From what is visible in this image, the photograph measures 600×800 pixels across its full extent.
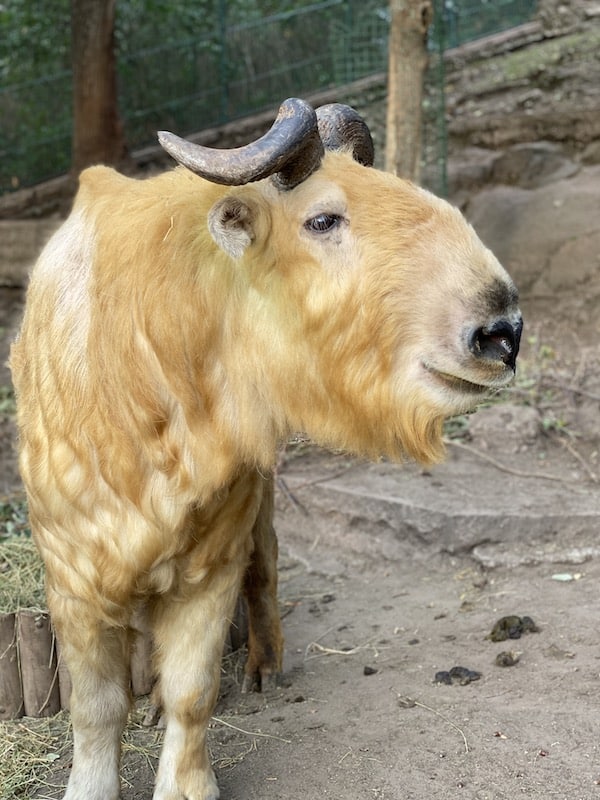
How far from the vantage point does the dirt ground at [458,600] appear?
3631 mm

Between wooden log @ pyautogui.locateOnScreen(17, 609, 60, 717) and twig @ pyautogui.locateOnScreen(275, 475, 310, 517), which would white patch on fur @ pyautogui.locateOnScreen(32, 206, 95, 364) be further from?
twig @ pyautogui.locateOnScreen(275, 475, 310, 517)

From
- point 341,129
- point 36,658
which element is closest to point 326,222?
point 341,129

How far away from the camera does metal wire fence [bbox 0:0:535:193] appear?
11961 mm

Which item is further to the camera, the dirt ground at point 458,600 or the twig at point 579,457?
the twig at point 579,457

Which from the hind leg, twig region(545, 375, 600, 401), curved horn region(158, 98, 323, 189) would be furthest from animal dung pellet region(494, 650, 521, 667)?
twig region(545, 375, 600, 401)

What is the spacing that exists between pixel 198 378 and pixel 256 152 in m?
0.72

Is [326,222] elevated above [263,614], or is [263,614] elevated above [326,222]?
[326,222]

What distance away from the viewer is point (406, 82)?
7.57 meters

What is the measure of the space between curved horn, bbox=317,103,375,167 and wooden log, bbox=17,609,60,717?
89.6 inches

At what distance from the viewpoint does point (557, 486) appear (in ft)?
19.5

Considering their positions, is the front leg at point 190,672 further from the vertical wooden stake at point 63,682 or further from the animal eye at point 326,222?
the animal eye at point 326,222

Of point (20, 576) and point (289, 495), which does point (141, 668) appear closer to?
point (20, 576)

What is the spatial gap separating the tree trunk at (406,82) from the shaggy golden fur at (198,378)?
448cm

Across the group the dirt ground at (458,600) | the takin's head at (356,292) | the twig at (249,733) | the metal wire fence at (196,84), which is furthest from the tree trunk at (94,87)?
the takin's head at (356,292)
